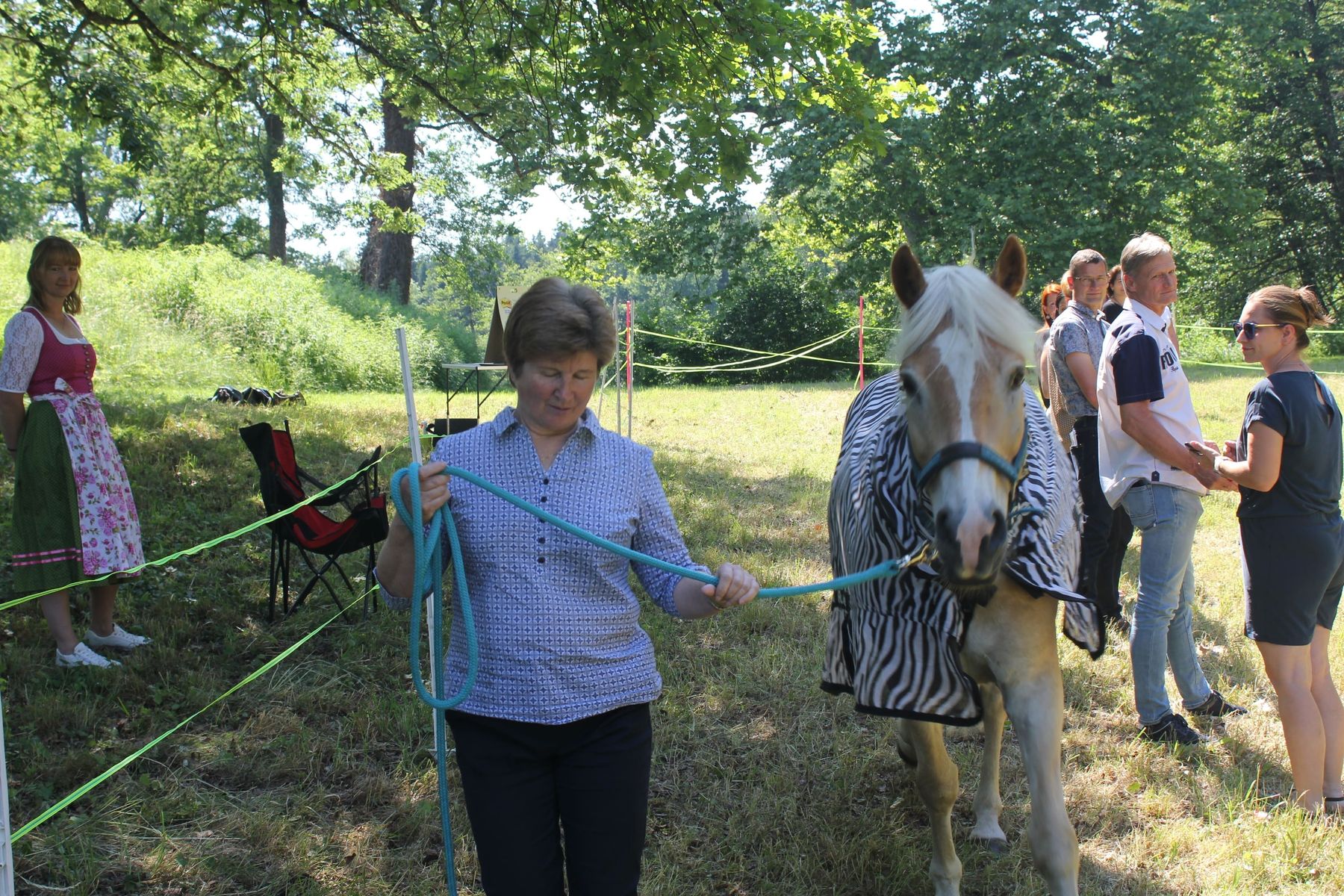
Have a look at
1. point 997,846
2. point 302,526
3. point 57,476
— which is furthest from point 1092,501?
point 57,476

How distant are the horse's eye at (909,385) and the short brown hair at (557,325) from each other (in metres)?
0.69

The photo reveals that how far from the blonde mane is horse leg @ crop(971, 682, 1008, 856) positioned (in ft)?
4.91

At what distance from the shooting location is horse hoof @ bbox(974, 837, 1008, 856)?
310 centimetres

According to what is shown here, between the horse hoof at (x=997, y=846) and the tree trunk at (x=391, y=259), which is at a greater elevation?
the tree trunk at (x=391, y=259)

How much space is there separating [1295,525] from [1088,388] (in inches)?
66.3

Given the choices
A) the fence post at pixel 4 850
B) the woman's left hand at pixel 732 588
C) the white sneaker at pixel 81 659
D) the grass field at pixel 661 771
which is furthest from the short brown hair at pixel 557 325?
the white sneaker at pixel 81 659

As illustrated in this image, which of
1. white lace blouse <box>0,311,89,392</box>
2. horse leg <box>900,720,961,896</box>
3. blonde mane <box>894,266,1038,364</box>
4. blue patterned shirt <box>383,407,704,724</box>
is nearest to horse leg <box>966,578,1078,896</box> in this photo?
horse leg <box>900,720,961,896</box>

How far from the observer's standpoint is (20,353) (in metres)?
4.15

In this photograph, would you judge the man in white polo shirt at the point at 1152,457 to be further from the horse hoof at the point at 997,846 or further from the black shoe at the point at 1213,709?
the horse hoof at the point at 997,846

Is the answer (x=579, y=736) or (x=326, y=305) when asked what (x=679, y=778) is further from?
(x=326, y=305)

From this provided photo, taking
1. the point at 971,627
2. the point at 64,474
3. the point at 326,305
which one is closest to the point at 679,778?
the point at 971,627

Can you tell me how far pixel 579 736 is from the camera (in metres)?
1.91

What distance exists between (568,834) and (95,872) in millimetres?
1881

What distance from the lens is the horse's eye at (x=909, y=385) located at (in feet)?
6.87
